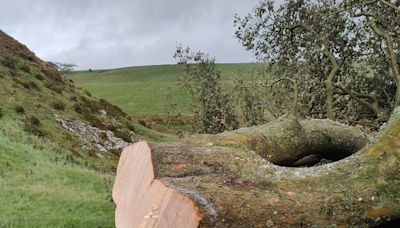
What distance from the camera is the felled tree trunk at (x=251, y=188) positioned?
4.53 m

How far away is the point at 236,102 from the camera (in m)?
18.2

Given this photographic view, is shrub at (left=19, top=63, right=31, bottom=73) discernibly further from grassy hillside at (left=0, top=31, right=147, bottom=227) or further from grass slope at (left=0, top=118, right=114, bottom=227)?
grass slope at (left=0, top=118, right=114, bottom=227)

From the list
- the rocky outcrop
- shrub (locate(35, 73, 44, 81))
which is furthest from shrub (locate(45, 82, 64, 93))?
the rocky outcrop

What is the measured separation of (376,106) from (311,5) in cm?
344

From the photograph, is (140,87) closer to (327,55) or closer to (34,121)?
(34,121)

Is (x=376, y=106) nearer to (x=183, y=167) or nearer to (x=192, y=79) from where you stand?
(x=183, y=167)

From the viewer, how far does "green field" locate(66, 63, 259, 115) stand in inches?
2003

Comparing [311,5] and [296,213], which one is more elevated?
[311,5]

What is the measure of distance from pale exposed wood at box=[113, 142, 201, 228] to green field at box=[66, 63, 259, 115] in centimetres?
1397

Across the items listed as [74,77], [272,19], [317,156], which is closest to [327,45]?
[272,19]

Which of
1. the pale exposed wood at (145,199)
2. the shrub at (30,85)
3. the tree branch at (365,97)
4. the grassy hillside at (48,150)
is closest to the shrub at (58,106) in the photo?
the grassy hillside at (48,150)

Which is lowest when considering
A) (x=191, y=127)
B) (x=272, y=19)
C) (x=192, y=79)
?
(x=191, y=127)

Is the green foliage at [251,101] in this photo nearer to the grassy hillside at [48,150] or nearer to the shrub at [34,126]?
the grassy hillside at [48,150]

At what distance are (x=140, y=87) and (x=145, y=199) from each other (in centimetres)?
6399
